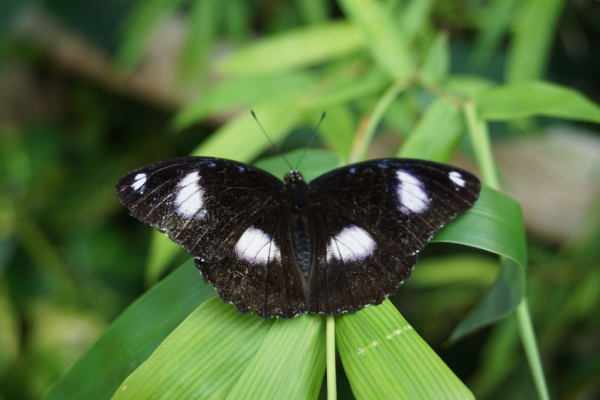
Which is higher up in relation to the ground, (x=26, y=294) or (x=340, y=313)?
(x=26, y=294)

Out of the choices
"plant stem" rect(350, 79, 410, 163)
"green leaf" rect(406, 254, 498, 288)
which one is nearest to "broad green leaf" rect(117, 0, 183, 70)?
"plant stem" rect(350, 79, 410, 163)

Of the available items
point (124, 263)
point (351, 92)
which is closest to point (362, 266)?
point (351, 92)

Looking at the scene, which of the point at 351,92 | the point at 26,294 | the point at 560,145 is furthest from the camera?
the point at 26,294

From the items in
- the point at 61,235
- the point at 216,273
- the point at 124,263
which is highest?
the point at 61,235

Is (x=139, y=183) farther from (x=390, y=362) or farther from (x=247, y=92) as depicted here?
(x=247, y=92)

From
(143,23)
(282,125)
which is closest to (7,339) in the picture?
(143,23)

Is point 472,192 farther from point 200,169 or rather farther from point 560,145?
point 560,145

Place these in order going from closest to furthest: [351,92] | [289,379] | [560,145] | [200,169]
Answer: [289,379] → [200,169] → [351,92] → [560,145]
